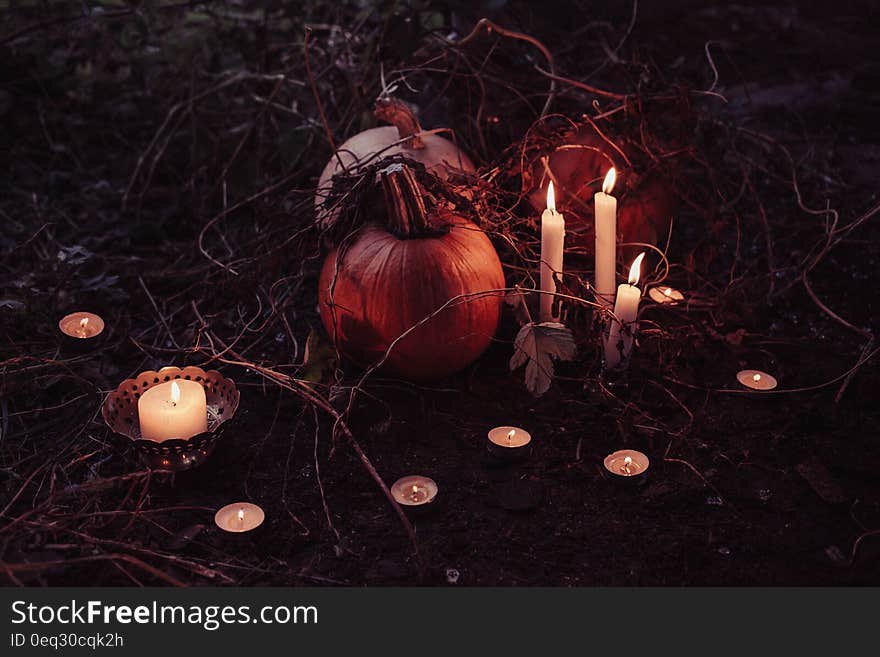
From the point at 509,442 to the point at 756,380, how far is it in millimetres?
740

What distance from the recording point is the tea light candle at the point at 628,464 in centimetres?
205

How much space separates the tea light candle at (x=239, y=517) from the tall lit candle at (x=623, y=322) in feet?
3.40

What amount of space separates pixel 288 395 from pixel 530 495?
0.76m

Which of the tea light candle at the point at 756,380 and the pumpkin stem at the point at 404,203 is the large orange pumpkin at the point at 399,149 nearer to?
the pumpkin stem at the point at 404,203

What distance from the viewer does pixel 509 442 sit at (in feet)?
7.06

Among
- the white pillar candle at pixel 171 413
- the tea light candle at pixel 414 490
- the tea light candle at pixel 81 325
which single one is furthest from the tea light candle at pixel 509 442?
the tea light candle at pixel 81 325

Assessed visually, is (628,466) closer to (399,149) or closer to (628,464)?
(628,464)

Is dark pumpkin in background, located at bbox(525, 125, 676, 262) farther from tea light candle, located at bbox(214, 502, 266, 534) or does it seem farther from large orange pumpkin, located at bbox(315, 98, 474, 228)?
tea light candle, located at bbox(214, 502, 266, 534)

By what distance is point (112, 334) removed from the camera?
2680 mm

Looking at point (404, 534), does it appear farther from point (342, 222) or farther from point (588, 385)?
point (342, 222)

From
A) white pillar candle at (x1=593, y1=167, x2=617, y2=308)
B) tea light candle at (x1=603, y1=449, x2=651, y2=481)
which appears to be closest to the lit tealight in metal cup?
tea light candle at (x1=603, y1=449, x2=651, y2=481)

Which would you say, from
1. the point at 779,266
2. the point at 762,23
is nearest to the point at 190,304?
the point at 779,266

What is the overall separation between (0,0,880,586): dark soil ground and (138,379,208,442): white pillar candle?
0.13 metres

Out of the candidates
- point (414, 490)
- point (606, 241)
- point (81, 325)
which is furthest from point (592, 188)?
point (81, 325)
